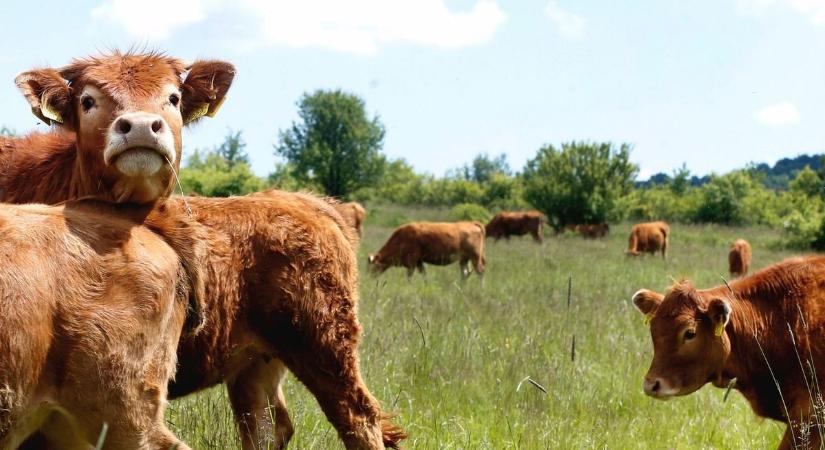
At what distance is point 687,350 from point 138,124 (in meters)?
4.10

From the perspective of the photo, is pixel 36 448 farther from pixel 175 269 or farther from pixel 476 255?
pixel 476 255

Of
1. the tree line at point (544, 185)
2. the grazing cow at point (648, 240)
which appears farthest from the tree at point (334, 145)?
the grazing cow at point (648, 240)

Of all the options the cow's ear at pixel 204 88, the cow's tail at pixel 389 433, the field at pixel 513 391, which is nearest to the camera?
the cow's ear at pixel 204 88

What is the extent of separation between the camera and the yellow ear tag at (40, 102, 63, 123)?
3.90 meters

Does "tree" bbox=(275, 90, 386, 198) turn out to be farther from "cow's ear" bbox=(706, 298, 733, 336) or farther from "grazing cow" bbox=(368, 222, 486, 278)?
"cow's ear" bbox=(706, 298, 733, 336)

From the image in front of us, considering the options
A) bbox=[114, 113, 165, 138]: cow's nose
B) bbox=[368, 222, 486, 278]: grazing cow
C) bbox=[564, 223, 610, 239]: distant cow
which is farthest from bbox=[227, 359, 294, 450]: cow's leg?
bbox=[564, 223, 610, 239]: distant cow

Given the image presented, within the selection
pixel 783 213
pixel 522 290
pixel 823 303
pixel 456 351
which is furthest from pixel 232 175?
pixel 783 213

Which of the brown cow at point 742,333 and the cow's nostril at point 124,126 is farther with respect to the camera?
the brown cow at point 742,333

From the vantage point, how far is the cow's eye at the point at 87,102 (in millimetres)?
3801

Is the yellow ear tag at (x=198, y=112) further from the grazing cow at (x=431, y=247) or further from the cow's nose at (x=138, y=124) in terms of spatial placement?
the grazing cow at (x=431, y=247)

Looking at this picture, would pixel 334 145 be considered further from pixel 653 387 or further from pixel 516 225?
pixel 653 387

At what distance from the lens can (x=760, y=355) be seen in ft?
19.1

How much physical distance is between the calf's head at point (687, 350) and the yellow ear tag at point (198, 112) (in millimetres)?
3436

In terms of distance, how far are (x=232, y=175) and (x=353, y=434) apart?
2768 cm
